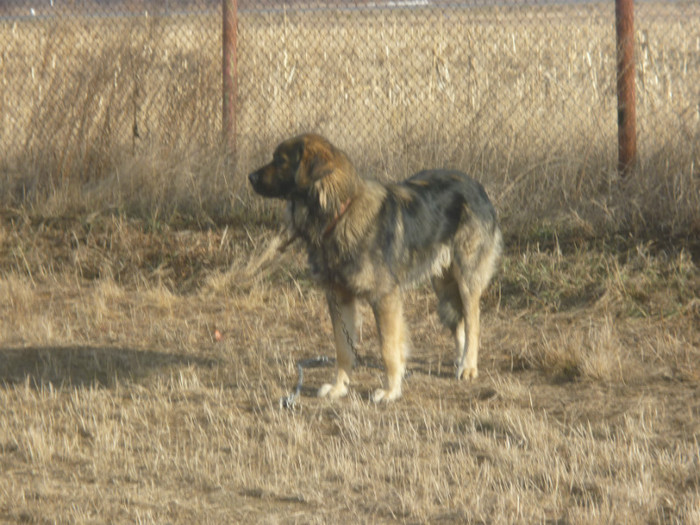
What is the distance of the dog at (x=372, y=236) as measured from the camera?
5.24 m

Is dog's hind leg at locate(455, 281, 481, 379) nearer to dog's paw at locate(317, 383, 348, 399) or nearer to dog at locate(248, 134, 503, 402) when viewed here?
dog at locate(248, 134, 503, 402)

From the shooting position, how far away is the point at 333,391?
18.0 feet

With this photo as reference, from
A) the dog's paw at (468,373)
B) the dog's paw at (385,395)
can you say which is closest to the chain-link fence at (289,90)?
the dog's paw at (468,373)

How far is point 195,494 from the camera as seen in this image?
4.05 m

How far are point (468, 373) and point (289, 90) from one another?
13.6 ft

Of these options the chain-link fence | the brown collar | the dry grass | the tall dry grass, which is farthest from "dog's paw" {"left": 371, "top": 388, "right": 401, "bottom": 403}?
the chain-link fence

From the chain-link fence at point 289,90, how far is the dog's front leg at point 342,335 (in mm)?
2828

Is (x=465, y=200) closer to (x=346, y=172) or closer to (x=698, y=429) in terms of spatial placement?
(x=346, y=172)

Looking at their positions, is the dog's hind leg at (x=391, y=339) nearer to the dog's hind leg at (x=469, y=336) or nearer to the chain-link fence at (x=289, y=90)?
the dog's hind leg at (x=469, y=336)

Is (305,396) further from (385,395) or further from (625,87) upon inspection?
(625,87)

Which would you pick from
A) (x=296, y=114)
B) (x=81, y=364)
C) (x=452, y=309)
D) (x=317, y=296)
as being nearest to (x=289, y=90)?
(x=296, y=114)

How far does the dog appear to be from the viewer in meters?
5.24

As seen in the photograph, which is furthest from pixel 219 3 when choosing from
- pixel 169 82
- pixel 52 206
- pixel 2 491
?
pixel 2 491

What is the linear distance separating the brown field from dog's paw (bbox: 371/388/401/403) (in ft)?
0.30
